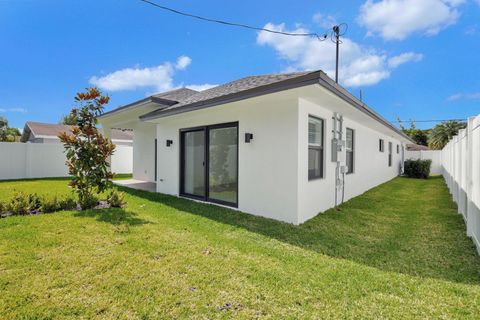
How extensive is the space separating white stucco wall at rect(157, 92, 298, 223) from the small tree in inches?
108

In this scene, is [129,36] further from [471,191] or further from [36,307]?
[471,191]

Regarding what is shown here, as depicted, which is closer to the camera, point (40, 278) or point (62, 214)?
point (40, 278)

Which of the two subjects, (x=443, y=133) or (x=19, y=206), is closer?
(x=19, y=206)

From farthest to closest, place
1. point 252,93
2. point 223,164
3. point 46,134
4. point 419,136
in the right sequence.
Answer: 1. point 419,136
2. point 46,134
3. point 223,164
4. point 252,93

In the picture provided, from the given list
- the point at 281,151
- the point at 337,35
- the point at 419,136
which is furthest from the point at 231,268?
the point at 419,136

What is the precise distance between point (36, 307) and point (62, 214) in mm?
3870

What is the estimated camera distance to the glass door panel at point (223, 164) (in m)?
6.63

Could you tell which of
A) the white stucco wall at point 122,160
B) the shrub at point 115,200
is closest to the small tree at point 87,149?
the shrub at point 115,200

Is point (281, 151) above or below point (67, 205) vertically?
above

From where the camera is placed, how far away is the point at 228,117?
21.7 feet

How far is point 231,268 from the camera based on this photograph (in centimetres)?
329

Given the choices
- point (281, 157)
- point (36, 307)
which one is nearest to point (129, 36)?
point (281, 157)

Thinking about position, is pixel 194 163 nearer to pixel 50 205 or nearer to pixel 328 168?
pixel 50 205

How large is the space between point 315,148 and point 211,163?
2850 mm
